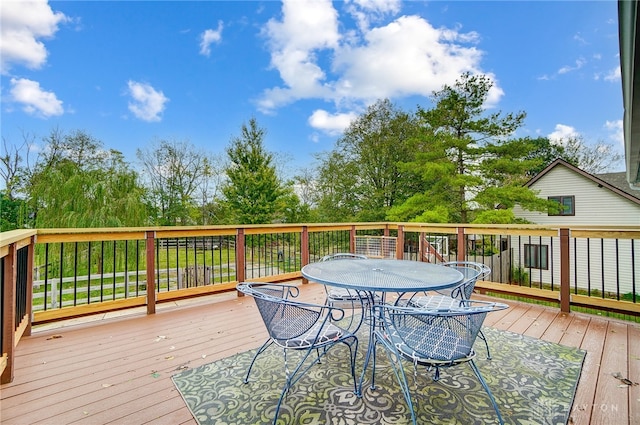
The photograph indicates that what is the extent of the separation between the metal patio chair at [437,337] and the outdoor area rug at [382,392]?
17 centimetres

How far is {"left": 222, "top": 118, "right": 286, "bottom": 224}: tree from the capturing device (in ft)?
42.7

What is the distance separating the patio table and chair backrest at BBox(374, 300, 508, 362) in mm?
191

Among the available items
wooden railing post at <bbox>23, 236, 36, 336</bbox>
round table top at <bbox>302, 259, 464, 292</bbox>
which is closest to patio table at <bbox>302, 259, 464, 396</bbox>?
round table top at <bbox>302, 259, 464, 292</bbox>

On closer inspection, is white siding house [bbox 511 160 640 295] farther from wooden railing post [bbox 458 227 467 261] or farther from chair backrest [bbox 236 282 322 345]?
chair backrest [bbox 236 282 322 345]

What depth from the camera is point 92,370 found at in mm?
2229

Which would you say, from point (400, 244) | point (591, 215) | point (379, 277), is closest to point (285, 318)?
point (379, 277)

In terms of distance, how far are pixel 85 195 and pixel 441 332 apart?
26.4 feet

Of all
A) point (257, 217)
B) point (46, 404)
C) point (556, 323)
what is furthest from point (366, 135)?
point (46, 404)

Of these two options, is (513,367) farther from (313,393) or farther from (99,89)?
(99,89)

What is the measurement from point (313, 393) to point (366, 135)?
12.1 m

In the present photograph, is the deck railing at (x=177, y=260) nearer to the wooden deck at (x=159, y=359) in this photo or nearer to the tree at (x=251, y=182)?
the wooden deck at (x=159, y=359)

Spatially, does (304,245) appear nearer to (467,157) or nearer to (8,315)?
(8,315)

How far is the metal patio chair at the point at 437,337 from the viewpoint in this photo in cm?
158

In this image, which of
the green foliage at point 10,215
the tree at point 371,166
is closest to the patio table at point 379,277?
the green foliage at point 10,215
